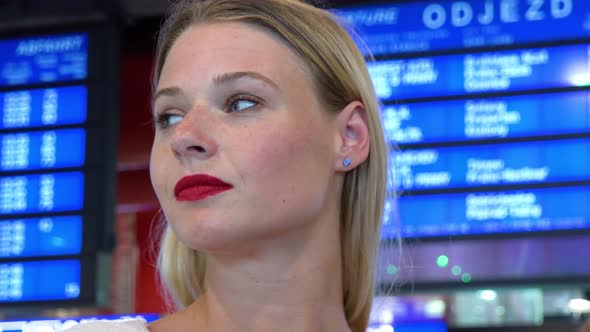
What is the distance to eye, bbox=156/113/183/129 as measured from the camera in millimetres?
1422

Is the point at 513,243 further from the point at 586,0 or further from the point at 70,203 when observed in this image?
the point at 70,203

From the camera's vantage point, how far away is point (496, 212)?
10.2 ft

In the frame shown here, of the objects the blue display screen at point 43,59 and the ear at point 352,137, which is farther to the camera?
the blue display screen at point 43,59

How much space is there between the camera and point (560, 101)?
10.4 ft

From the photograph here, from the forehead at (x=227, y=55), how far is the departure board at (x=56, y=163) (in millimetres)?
2055

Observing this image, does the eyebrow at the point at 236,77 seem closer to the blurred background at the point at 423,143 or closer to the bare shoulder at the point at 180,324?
the bare shoulder at the point at 180,324

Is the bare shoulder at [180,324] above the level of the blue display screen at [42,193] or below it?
below

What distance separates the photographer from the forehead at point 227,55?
138 centimetres

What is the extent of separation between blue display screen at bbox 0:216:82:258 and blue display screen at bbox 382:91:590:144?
1.15 metres

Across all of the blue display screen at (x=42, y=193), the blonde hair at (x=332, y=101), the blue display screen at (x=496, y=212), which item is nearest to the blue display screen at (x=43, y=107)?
the blue display screen at (x=42, y=193)

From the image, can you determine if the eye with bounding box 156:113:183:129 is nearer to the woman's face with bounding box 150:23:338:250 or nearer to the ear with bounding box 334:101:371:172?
the woman's face with bounding box 150:23:338:250

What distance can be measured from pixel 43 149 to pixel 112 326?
230 centimetres

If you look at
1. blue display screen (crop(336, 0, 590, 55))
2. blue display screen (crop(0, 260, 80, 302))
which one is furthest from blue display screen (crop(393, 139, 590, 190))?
blue display screen (crop(0, 260, 80, 302))

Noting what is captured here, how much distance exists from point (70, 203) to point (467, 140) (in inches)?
53.9
